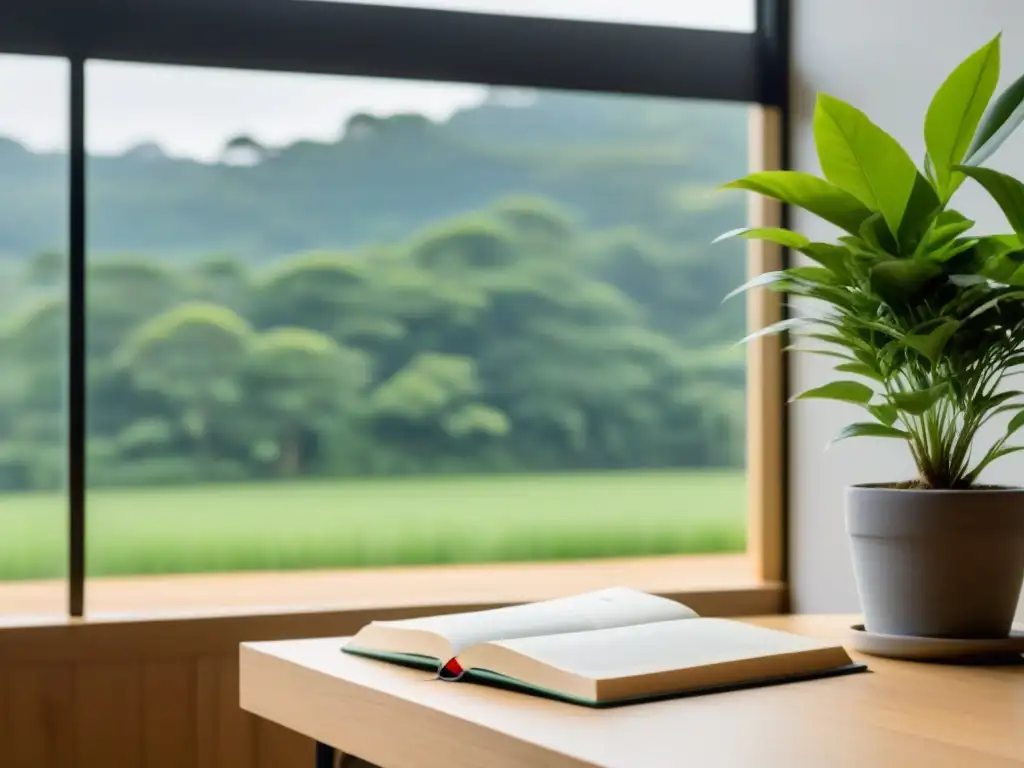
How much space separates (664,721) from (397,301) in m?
1.60

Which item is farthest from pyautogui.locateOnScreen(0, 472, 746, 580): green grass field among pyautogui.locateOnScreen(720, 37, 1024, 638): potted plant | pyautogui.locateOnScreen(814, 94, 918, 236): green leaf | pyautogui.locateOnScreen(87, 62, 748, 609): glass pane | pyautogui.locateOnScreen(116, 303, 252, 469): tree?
pyautogui.locateOnScreen(814, 94, 918, 236): green leaf

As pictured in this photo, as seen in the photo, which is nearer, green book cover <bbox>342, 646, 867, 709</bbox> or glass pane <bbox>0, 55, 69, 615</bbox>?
green book cover <bbox>342, 646, 867, 709</bbox>

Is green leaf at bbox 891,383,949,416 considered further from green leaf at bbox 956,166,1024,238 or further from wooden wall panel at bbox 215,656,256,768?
wooden wall panel at bbox 215,656,256,768

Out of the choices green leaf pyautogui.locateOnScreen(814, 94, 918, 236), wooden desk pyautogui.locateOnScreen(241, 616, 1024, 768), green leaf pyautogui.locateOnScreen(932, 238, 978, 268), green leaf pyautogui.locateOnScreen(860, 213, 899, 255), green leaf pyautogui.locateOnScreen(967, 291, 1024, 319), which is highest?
green leaf pyautogui.locateOnScreen(814, 94, 918, 236)

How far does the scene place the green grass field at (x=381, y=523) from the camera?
2.38 metres

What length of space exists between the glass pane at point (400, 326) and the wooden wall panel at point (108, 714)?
17 cm

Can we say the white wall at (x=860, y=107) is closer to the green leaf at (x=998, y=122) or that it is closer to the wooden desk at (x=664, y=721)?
the green leaf at (x=998, y=122)

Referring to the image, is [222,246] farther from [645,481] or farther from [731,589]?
[731,589]

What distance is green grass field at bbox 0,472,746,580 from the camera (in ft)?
7.82

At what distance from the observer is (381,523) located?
8.48 ft

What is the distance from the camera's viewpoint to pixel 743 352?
9.39 feet

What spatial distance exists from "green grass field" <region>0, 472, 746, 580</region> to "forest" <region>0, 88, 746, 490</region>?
0.13 feet

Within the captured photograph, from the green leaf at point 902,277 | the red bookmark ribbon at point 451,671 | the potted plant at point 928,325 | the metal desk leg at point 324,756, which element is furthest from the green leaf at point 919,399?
the metal desk leg at point 324,756

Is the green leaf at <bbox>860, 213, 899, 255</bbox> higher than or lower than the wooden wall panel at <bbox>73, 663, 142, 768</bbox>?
higher
